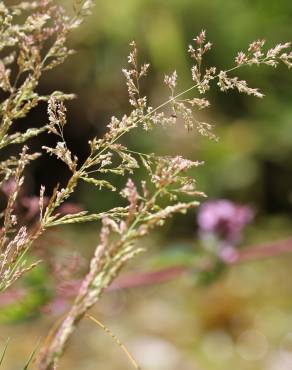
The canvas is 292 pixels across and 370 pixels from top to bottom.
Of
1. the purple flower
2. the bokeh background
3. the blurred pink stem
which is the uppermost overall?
the bokeh background

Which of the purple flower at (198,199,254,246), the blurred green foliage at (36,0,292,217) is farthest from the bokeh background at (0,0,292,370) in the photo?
the purple flower at (198,199,254,246)

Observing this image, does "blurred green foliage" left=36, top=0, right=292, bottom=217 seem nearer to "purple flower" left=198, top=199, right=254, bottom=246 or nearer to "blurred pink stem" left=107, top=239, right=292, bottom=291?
"purple flower" left=198, top=199, right=254, bottom=246

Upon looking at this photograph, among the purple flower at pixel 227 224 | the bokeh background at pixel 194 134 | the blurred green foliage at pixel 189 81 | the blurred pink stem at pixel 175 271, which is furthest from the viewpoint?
the blurred green foliage at pixel 189 81

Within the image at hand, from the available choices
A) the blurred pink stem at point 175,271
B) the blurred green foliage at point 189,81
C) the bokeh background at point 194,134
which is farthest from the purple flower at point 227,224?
the blurred green foliage at point 189,81

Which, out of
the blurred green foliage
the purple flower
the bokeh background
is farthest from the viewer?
the blurred green foliage

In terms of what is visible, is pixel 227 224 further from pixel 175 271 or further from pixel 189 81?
pixel 189 81

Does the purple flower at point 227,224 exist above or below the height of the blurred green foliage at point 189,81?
below

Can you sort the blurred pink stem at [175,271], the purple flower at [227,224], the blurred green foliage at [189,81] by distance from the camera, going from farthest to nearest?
the blurred green foliage at [189,81], the purple flower at [227,224], the blurred pink stem at [175,271]

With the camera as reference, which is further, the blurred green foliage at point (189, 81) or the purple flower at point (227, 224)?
the blurred green foliage at point (189, 81)

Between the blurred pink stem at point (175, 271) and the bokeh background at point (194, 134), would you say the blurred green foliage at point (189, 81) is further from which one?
the blurred pink stem at point (175, 271)

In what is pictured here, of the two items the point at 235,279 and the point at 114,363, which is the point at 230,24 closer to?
the point at 235,279

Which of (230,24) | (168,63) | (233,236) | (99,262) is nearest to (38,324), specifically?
(233,236)
